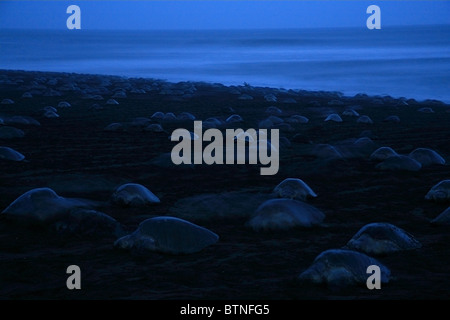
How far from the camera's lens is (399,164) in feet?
30.8

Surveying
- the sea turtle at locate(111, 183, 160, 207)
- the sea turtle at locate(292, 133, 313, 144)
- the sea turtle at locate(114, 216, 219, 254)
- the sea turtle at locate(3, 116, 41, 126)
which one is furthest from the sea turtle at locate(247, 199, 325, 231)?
the sea turtle at locate(3, 116, 41, 126)

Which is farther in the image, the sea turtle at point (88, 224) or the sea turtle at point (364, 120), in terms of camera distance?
the sea turtle at point (364, 120)

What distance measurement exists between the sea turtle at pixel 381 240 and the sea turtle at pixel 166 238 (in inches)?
54.5

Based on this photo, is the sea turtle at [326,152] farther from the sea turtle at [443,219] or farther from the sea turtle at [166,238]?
the sea turtle at [166,238]

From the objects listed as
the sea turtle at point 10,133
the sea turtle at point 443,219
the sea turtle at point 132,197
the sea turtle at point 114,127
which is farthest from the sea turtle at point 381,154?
the sea turtle at point 10,133

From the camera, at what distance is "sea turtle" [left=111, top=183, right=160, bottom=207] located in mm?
7059

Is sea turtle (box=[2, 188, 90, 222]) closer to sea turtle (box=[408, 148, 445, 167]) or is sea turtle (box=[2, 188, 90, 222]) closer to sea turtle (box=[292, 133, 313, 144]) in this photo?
sea turtle (box=[408, 148, 445, 167])

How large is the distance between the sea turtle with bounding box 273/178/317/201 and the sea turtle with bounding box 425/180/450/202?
1.43m

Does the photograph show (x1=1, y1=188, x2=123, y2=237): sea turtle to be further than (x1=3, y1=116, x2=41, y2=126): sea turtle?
No

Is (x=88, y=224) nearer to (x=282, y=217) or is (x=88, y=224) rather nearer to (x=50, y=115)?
(x=282, y=217)

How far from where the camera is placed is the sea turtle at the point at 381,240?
5.44 meters

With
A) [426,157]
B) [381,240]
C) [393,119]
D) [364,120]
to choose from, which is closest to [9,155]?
[381,240]
